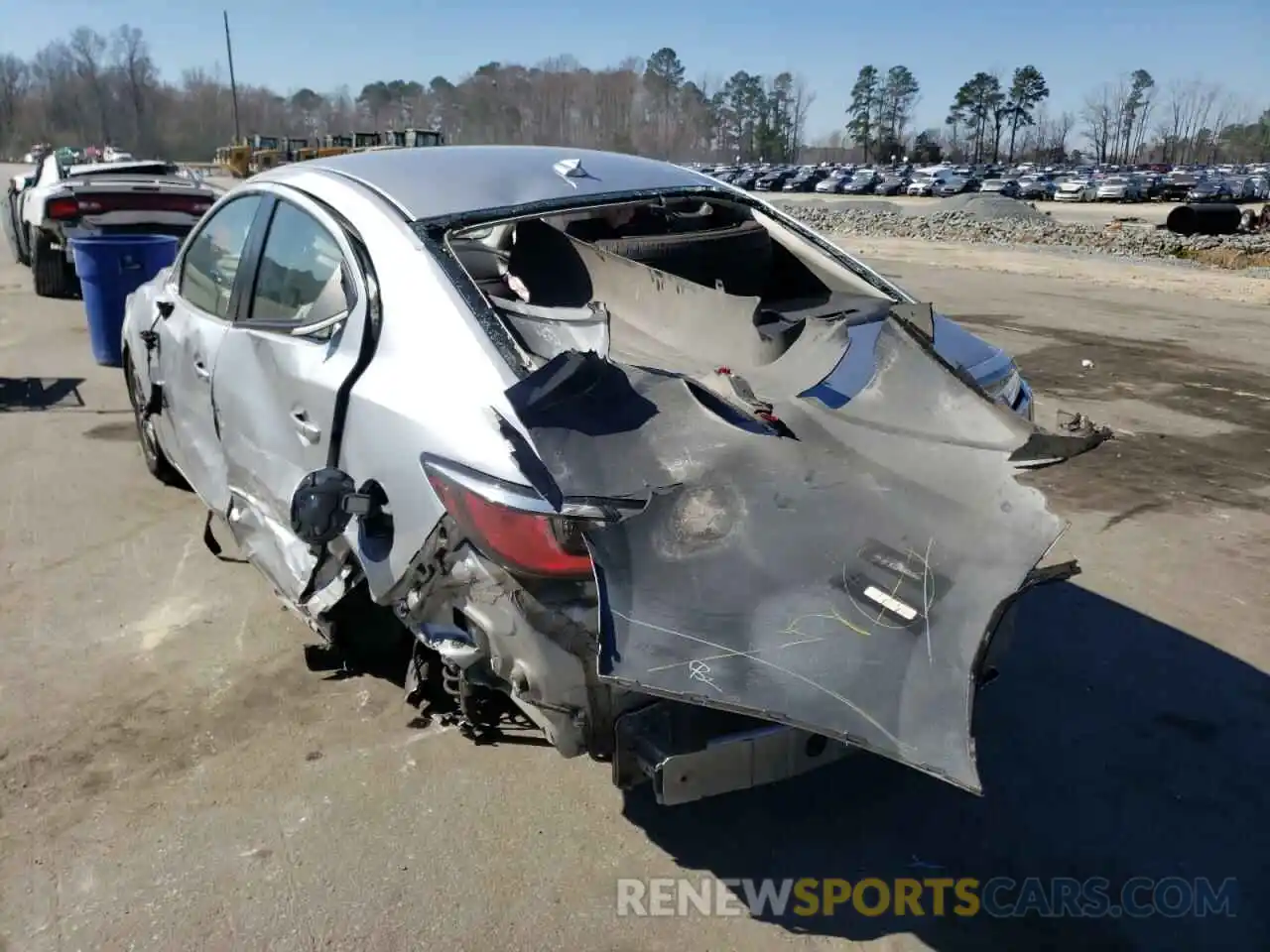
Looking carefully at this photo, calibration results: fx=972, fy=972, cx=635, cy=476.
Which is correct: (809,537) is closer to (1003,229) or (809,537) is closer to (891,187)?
(1003,229)

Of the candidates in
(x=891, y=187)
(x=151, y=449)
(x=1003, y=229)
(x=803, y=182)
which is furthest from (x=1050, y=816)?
(x=803, y=182)

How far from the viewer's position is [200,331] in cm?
371

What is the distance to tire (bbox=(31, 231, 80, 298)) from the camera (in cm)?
1057

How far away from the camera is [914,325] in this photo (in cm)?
309

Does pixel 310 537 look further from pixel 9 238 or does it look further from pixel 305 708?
pixel 9 238

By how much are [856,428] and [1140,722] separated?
69.5 inches

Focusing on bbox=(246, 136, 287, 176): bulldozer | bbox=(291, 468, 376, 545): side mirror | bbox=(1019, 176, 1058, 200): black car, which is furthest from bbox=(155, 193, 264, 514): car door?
bbox=(1019, 176, 1058, 200): black car

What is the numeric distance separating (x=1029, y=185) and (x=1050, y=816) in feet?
168

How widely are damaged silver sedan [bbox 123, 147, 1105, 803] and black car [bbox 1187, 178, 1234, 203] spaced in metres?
45.0

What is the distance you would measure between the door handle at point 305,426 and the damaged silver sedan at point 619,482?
0.01 meters

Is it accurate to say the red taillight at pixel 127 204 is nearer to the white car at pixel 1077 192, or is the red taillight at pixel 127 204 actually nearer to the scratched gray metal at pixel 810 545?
the scratched gray metal at pixel 810 545

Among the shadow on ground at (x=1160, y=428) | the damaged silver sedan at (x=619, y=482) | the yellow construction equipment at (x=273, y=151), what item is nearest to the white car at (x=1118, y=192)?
the yellow construction equipment at (x=273, y=151)

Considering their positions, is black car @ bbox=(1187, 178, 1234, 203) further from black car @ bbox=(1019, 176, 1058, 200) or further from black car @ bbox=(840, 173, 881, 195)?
black car @ bbox=(840, 173, 881, 195)

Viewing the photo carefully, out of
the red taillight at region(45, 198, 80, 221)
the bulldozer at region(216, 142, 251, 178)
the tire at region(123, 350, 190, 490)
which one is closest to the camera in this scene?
the tire at region(123, 350, 190, 490)
